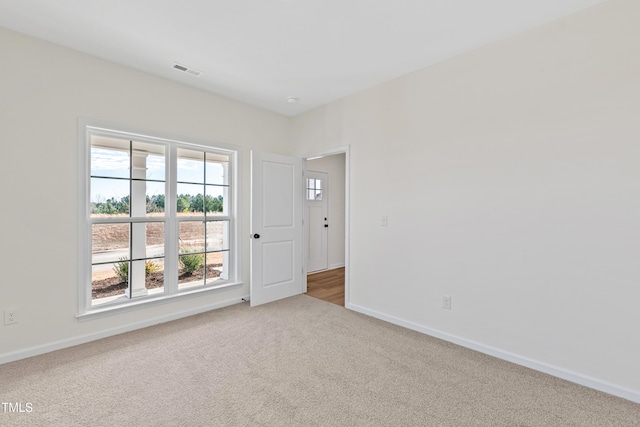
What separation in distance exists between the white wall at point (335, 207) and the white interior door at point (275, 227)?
172 centimetres

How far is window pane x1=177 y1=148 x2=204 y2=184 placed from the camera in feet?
11.2

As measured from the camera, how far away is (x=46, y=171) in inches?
97.8

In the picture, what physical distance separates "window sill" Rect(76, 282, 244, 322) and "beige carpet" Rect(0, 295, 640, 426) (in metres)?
0.25

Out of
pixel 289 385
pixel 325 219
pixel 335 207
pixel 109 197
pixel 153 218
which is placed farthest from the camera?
pixel 335 207

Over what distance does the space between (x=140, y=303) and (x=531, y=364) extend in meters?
3.69

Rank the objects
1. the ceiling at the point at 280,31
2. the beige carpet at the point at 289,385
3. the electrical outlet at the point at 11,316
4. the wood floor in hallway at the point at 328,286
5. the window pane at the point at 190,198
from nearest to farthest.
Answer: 1. the beige carpet at the point at 289,385
2. the ceiling at the point at 280,31
3. the electrical outlet at the point at 11,316
4. the window pane at the point at 190,198
5. the wood floor in hallway at the point at 328,286

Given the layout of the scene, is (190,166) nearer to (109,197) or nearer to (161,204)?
(161,204)

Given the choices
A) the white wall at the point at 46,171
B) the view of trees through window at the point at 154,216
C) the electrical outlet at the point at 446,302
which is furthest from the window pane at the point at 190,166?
the electrical outlet at the point at 446,302

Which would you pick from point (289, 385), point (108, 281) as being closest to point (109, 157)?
point (108, 281)

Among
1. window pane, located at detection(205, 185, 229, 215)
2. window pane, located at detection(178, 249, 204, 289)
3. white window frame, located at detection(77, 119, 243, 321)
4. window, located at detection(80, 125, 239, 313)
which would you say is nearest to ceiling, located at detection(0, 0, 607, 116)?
white window frame, located at detection(77, 119, 243, 321)

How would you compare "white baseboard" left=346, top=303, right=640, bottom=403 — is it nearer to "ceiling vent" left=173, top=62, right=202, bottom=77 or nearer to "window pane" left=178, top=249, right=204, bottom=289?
"window pane" left=178, top=249, right=204, bottom=289

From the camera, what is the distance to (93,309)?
277cm

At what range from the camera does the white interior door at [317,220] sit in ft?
18.3

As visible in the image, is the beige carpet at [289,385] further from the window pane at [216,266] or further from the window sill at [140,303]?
the window pane at [216,266]
